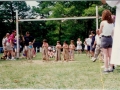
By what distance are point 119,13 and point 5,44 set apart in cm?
492

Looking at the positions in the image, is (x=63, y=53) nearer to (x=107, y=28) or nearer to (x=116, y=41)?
(x=107, y=28)

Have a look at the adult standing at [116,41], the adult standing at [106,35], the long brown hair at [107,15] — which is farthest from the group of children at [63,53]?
the adult standing at [116,41]

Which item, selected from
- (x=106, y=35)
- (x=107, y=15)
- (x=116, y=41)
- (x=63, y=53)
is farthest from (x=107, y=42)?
(x=63, y=53)

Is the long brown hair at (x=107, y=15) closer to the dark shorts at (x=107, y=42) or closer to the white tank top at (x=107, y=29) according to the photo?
the white tank top at (x=107, y=29)

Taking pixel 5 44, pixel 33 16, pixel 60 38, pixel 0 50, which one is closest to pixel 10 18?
pixel 33 16

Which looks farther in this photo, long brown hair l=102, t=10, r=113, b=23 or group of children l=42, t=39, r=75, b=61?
group of children l=42, t=39, r=75, b=61

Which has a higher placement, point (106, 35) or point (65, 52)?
point (106, 35)

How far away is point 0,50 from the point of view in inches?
619

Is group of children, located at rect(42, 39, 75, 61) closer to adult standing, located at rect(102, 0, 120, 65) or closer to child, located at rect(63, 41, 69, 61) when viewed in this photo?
child, located at rect(63, 41, 69, 61)

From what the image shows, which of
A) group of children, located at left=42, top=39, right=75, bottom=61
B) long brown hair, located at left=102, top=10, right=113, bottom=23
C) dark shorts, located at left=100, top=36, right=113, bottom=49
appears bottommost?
group of children, located at left=42, top=39, right=75, bottom=61

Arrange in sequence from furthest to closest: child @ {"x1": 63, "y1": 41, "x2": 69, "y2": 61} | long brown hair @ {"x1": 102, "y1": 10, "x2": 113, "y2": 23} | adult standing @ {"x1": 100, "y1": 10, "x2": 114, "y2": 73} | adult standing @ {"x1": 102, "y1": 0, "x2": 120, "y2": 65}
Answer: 1. child @ {"x1": 63, "y1": 41, "x2": 69, "y2": 61}
2. adult standing @ {"x1": 100, "y1": 10, "x2": 114, "y2": 73}
3. long brown hair @ {"x1": 102, "y1": 10, "x2": 113, "y2": 23}
4. adult standing @ {"x1": 102, "y1": 0, "x2": 120, "y2": 65}

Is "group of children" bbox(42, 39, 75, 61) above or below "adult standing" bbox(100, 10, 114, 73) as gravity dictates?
below

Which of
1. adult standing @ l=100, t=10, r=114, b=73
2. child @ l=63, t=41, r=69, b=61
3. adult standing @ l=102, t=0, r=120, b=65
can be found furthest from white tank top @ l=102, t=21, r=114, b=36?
child @ l=63, t=41, r=69, b=61

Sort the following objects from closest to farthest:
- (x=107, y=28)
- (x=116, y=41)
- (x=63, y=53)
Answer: (x=116, y=41) < (x=107, y=28) < (x=63, y=53)
